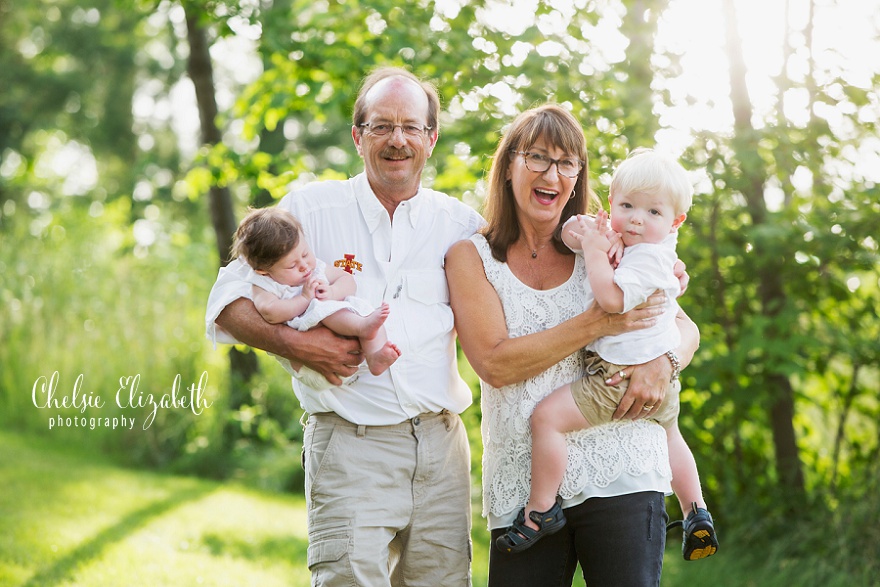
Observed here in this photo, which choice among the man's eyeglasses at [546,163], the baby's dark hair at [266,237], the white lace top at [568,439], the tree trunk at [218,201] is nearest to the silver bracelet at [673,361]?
the white lace top at [568,439]

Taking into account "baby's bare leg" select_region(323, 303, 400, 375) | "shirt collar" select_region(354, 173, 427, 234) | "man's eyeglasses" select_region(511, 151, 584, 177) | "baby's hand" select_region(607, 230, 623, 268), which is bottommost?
"baby's bare leg" select_region(323, 303, 400, 375)

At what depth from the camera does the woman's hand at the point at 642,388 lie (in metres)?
2.36

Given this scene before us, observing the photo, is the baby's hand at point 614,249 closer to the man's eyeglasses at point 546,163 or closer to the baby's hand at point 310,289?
the man's eyeglasses at point 546,163

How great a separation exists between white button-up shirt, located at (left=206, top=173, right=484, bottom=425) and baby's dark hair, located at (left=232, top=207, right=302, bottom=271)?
0.40 feet

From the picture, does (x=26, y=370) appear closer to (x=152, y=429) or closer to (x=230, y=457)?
(x=152, y=429)

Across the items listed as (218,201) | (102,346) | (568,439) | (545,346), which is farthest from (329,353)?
(102,346)

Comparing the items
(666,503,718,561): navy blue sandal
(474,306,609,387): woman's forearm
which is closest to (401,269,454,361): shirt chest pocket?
(474,306,609,387): woman's forearm

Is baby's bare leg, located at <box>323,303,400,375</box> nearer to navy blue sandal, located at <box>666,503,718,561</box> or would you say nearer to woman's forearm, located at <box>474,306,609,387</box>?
woman's forearm, located at <box>474,306,609,387</box>

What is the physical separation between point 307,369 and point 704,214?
2815 millimetres

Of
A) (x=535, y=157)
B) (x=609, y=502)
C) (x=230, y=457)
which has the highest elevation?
(x=535, y=157)

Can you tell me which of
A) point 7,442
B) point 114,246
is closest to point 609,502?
point 7,442

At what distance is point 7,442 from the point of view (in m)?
6.82

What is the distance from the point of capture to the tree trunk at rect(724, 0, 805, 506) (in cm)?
433

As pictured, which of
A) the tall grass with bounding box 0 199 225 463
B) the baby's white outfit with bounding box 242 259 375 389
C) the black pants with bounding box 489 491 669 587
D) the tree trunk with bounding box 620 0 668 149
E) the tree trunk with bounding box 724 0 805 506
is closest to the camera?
the black pants with bounding box 489 491 669 587
